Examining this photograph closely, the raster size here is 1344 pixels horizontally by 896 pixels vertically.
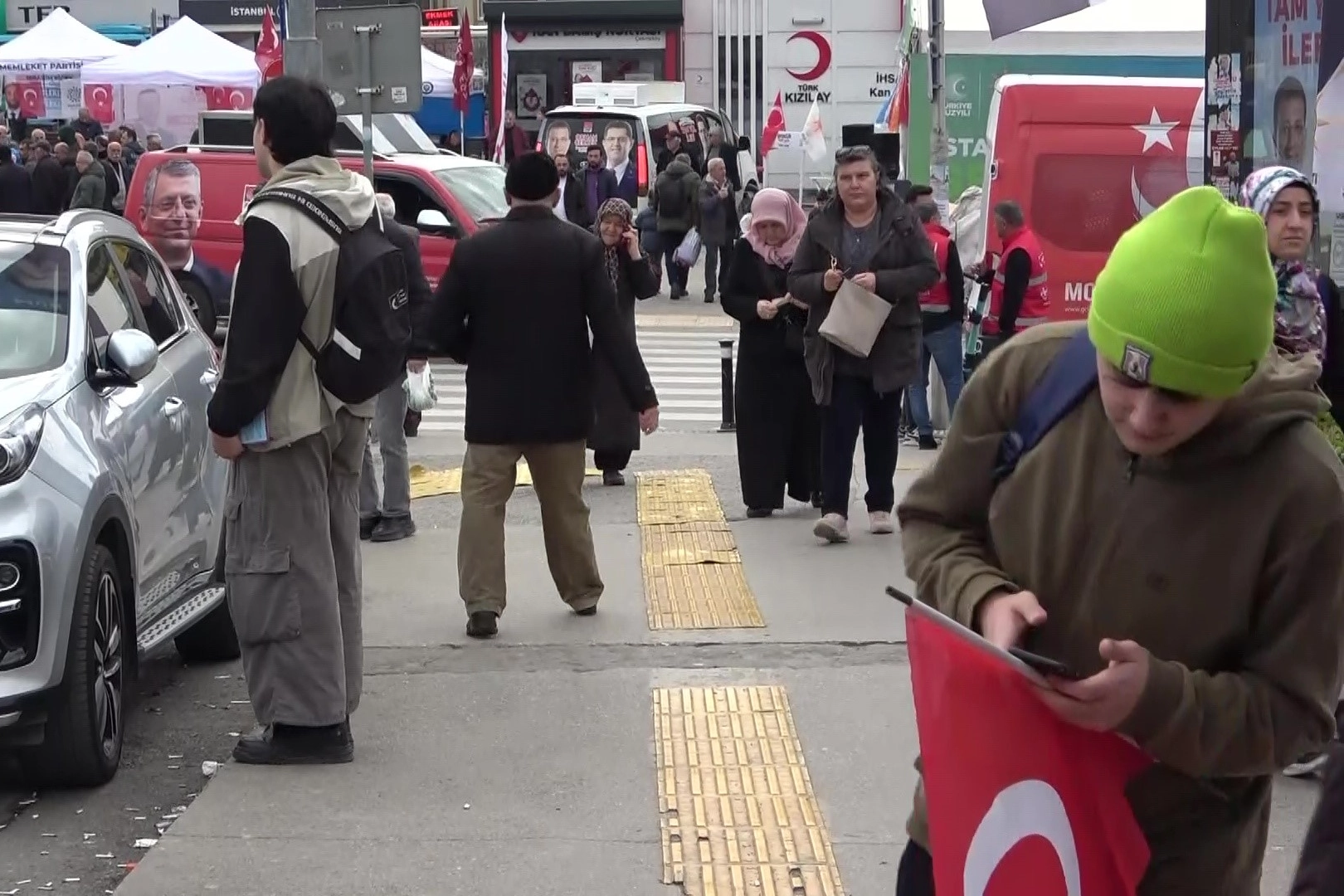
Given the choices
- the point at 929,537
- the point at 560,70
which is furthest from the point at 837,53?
the point at 929,537

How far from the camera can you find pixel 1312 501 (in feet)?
8.27

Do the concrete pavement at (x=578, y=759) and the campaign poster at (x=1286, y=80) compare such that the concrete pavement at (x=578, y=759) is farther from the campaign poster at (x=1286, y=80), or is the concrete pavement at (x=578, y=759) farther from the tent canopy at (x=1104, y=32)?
the tent canopy at (x=1104, y=32)

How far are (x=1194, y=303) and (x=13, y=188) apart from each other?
22.0 m

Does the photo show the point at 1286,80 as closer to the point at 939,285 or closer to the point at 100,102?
the point at 939,285

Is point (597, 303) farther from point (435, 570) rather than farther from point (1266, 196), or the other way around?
point (1266, 196)

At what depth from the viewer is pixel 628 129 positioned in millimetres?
27812

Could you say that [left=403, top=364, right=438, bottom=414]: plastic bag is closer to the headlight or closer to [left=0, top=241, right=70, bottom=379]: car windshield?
[left=0, top=241, right=70, bottom=379]: car windshield

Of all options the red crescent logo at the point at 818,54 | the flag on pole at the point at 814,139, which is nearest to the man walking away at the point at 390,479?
the flag on pole at the point at 814,139

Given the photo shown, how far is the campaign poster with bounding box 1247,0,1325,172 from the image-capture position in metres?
6.76

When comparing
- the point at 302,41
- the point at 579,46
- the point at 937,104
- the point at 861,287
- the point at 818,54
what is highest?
the point at 579,46

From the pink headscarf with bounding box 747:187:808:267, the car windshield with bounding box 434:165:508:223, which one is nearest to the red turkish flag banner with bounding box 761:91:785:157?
the car windshield with bounding box 434:165:508:223

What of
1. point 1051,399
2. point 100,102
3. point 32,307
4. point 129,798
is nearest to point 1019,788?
point 1051,399

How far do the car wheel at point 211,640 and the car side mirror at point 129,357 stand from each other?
4.94ft

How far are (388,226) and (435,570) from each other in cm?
160
